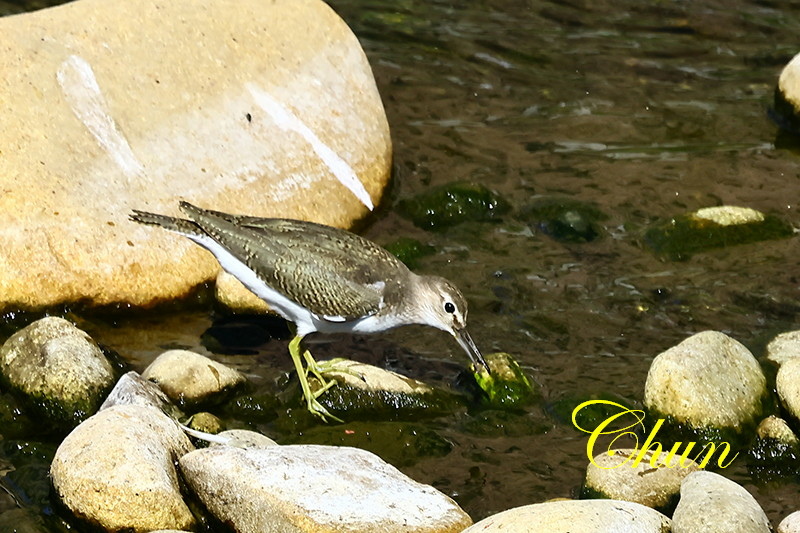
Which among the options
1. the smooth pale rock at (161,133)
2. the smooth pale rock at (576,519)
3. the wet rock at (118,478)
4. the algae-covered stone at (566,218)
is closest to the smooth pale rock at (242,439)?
the wet rock at (118,478)

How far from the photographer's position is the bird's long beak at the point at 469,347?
24.0 ft

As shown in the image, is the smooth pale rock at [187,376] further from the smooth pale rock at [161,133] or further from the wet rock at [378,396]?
the smooth pale rock at [161,133]

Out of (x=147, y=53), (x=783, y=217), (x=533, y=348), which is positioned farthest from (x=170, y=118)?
(x=783, y=217)

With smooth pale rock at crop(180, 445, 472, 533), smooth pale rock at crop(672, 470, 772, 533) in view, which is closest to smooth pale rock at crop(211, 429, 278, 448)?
smooth pale rock at crop(180, 445, 472, 533)

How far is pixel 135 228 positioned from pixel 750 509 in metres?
4.35

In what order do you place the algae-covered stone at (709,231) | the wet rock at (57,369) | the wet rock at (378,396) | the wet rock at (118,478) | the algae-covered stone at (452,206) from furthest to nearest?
1. the algae-covered stone at (452,206)
2. the algae-covered stone at (709,231)
3. the wet rock at (378,396)
4. the wet rock at (57,369)
5. the wet rock at (118,478)

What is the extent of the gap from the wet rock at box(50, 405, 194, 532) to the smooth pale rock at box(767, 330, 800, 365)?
3808 millimetres

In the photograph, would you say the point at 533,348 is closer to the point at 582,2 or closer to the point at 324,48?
the point at 324,48

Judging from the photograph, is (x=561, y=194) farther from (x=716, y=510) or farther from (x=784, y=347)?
(x=716, y=510)

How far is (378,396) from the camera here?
7320 mm

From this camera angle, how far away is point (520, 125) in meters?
11.0

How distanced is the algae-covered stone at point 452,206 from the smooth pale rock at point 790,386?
307 cm

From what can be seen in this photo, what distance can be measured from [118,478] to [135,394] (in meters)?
0.88

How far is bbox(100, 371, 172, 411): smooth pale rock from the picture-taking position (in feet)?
21.4
